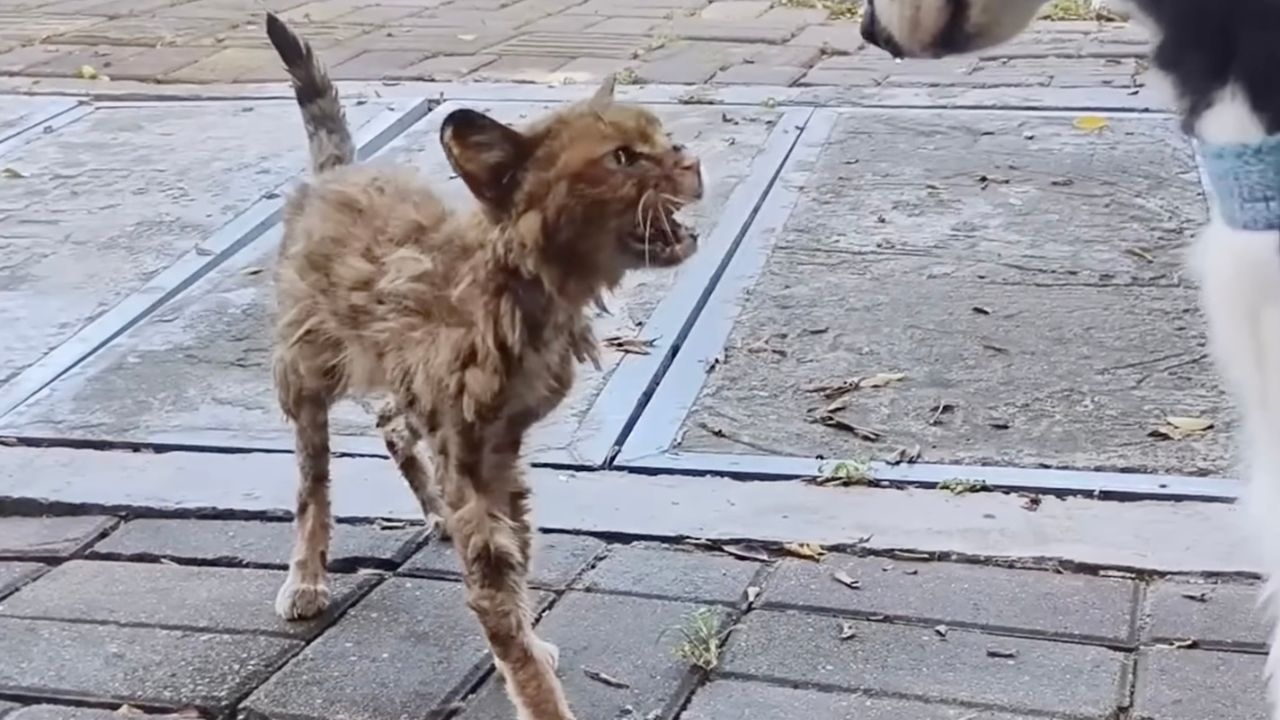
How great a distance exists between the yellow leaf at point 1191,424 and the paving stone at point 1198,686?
2.92 feet

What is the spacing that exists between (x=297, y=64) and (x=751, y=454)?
1206 mm

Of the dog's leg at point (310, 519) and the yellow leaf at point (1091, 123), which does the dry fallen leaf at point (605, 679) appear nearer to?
the dog's leg at point (310, 519)

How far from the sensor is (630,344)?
163 inches

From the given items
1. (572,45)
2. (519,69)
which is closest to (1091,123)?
(519,69)

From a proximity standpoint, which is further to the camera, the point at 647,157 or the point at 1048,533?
the point at 1048,533

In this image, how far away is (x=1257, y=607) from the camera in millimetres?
2873

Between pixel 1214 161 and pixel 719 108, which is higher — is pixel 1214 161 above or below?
above

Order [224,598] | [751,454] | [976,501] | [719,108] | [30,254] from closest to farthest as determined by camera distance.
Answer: [224,598] → [976,501] → [751,454] → [30,254] → [719,108]

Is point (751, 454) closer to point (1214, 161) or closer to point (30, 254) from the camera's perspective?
point (1214, 161)

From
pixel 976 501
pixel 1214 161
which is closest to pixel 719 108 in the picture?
pixel 976 501

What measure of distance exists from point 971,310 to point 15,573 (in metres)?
2.33

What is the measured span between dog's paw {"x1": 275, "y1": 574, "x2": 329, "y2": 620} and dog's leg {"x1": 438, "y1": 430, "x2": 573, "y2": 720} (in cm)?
45

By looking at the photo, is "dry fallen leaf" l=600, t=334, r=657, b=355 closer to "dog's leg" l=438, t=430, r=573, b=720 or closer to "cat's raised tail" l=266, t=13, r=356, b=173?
"cat's raised tail" l=266, t=13, r=356, b=173

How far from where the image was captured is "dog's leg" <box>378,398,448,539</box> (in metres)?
3.21
